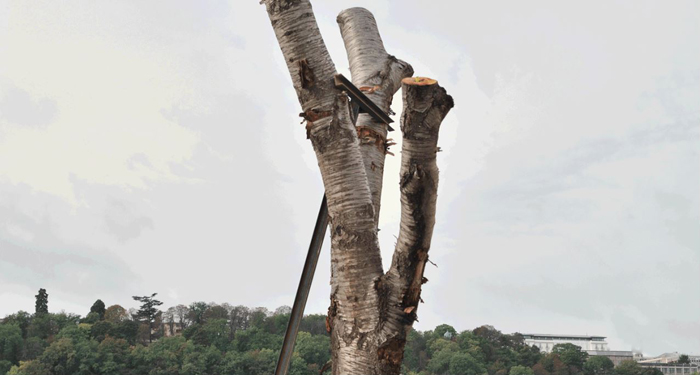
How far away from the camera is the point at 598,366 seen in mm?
42062

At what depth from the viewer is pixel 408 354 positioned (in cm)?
3456

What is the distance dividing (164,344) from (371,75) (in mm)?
32275

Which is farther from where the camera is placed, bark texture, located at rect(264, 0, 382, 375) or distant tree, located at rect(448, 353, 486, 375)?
distant tree, located at rect(448, 353, 486, 375)

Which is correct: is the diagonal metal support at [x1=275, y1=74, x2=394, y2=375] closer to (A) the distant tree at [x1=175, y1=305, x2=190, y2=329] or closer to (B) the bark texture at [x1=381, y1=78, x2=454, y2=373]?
(B) the bark texture at [x1=381, y1=78, x2=454, y2=373]

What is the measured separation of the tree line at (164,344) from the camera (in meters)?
32.3

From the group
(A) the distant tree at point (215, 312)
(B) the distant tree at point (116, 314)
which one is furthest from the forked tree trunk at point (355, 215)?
(B) the distant tree at point (116, 314)

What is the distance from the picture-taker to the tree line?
106 ft

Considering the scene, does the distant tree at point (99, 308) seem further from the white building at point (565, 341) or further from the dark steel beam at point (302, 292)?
the dark steel beam at point (302, 292)

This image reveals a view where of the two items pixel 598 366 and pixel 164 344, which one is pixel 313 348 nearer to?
pixel 164 344

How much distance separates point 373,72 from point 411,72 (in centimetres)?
22

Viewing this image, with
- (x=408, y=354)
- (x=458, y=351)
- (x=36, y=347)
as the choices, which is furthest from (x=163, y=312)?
(x=458, y=351)

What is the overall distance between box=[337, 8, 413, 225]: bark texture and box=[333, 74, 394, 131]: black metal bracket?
8 cm

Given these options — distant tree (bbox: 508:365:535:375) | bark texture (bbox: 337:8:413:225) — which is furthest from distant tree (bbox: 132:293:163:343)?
bark texture (bbox: 337:8:413:225)

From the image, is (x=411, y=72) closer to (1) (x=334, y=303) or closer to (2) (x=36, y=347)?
(1) (x=334, y=303)
